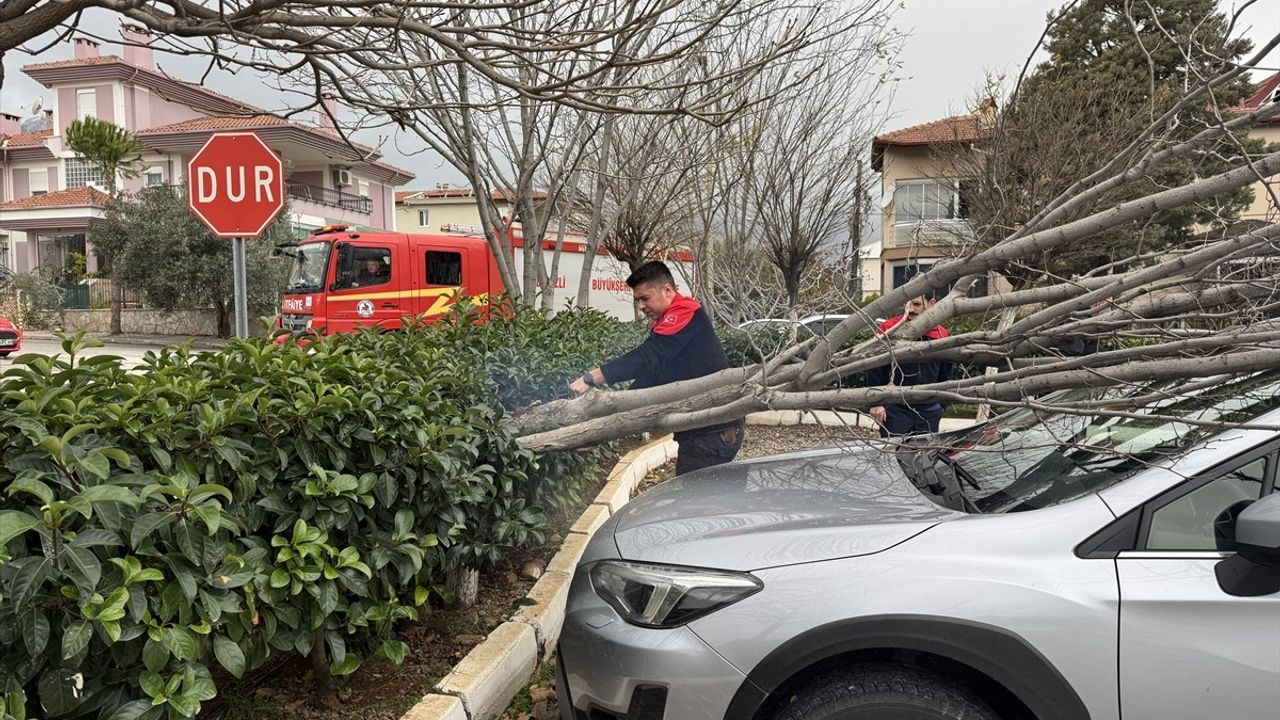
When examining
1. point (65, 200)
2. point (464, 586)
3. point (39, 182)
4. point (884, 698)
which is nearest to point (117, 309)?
point (65, 200)

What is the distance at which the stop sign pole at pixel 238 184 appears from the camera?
13.1 feet

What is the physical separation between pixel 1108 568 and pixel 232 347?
3.08 meters

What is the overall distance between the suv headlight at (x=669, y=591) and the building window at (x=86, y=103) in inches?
1503

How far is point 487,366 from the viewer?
13.6 ft

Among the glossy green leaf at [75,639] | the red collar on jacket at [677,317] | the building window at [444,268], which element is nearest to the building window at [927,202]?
the red collar on jacket at [677,317]

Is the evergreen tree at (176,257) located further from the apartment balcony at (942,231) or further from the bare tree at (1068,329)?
the bare tree at (1068,329)

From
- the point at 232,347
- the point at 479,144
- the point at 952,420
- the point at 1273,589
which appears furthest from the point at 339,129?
the point at 952,420

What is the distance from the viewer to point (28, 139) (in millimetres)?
36031

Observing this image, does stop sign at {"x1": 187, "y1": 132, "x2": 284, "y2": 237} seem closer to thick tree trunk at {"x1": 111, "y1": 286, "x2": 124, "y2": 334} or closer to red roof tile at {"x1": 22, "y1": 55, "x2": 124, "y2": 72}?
thick tree trunk at {"x1": 111, "y1": 286, "x2": 124, "y2": 334}

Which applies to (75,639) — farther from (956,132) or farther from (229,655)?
(956,132)

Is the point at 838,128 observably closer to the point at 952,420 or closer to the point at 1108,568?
the point at 952,420

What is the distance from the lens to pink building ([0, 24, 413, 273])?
98.3 feet

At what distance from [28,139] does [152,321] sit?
59.8 ft

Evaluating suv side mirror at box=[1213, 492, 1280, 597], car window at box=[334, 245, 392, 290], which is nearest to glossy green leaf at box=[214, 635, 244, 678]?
suv side mirror at box=[1213, 492, 1280, 597]
